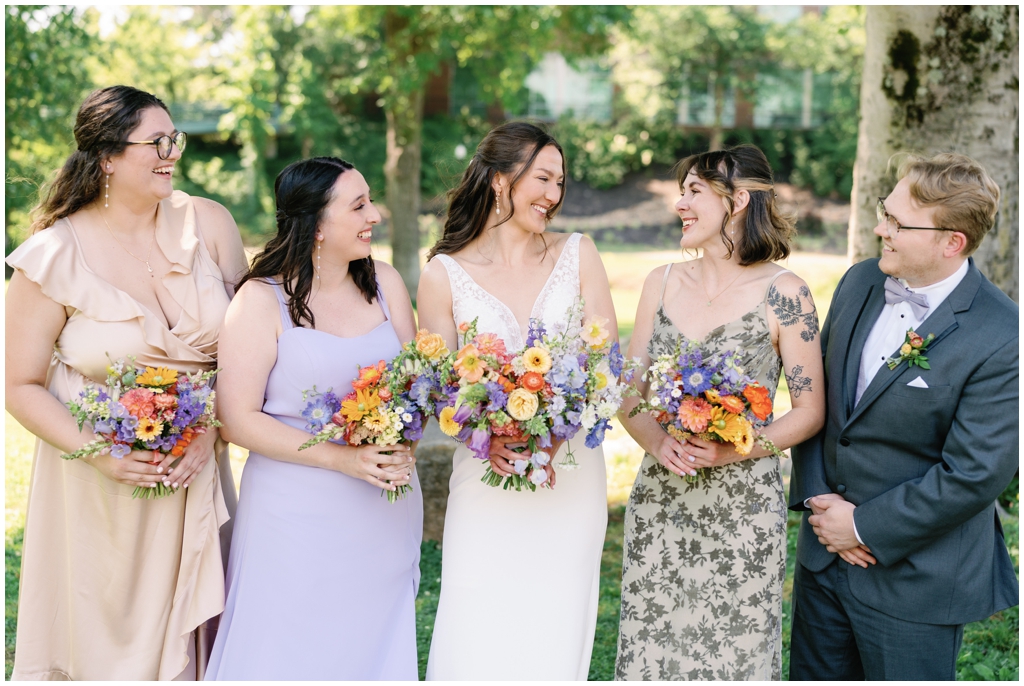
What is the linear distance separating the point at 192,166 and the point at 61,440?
29.7 metres

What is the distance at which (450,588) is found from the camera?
3961 millimetres

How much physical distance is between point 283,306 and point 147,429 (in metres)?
0.73

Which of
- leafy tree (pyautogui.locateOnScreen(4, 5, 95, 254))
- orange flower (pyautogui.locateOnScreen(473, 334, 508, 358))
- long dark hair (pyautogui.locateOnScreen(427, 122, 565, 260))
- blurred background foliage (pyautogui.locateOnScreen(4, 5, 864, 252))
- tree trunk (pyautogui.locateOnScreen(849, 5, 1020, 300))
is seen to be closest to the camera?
orange flower (pyautogui.locateOnScreen(473, 334, 508, 358))

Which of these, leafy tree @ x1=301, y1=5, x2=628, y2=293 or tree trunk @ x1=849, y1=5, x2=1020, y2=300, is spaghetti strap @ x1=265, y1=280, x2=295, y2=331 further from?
leafy tree @ x1=301, y1=5, x2=628, y2=293

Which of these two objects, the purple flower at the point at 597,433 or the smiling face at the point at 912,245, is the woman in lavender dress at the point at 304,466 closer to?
the purple flower at the point at 597,433

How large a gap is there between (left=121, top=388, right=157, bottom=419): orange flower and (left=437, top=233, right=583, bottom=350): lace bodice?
130 cm

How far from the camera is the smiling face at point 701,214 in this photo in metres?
3.87

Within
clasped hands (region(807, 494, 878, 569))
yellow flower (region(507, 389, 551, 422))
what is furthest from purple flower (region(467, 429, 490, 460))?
clasped hands (region(807, 494, 878, 569))

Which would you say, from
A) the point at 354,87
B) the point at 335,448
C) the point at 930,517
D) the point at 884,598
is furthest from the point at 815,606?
the point at 354,87

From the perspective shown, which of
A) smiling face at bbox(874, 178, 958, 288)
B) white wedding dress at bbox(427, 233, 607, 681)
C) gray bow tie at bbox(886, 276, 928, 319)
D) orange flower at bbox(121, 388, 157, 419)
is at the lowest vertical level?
white wedding dress at bbox(427, 233, 607, 681)

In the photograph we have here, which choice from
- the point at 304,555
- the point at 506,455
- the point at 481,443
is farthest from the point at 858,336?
the point at 304,555

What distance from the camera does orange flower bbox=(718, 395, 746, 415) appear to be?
3.33 m

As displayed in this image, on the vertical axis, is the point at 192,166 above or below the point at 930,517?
above

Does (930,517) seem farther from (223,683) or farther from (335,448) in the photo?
(223,683)
